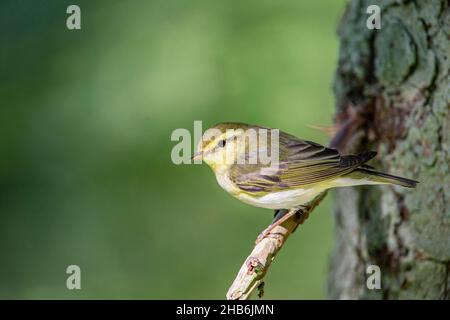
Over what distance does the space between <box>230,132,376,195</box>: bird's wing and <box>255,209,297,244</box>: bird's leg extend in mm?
136

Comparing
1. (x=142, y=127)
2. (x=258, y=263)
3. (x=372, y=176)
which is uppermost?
(x=142, y=127)

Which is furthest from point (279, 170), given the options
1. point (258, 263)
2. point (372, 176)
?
point (258, 263)

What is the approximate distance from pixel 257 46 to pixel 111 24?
0.97m

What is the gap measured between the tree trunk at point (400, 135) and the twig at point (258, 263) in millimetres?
642

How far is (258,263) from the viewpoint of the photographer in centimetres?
268

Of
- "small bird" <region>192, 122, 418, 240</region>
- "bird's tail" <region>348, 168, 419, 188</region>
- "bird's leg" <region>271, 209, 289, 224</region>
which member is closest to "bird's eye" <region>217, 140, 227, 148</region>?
"small bird" <region>192, 122, 418, 240</region>

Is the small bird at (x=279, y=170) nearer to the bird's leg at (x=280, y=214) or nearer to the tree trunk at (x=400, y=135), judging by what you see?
the bird's leg at (x=280, y=214)

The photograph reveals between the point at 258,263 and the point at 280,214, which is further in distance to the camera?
the point at 280,214

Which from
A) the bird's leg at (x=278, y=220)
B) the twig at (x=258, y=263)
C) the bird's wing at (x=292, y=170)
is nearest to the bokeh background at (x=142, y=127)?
the bird's wing at (x=292, y=170)

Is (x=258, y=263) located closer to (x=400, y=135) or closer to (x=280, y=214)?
(x=280, y=214)

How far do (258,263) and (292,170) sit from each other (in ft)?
3.27

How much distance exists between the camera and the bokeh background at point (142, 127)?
14.8ft

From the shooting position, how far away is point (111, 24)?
4.67m
